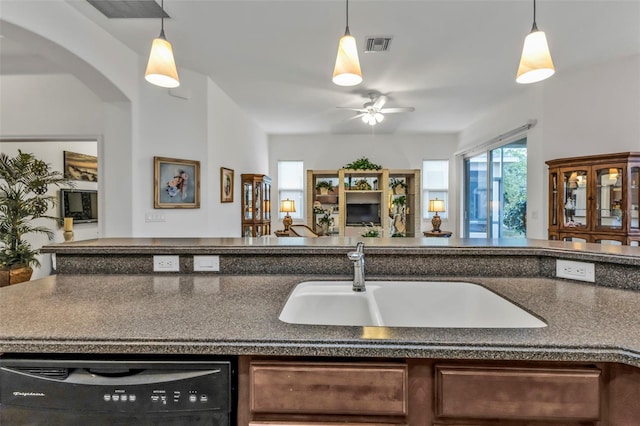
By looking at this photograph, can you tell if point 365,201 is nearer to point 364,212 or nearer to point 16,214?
point 364,212

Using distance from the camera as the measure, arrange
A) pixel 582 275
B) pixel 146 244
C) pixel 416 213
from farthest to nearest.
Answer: pixel 416 213
pixel 146 244
pixel 582 275

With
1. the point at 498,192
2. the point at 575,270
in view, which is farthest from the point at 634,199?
the point at 575,270

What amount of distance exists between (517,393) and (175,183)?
3779mm

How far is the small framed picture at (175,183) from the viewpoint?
12.2 feet

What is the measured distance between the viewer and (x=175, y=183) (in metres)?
3.84

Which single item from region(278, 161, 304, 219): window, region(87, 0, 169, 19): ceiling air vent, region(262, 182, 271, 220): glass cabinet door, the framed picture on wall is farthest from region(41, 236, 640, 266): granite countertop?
region(278, 161, 304, 219): window

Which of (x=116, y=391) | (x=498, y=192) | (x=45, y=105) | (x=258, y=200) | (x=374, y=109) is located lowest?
(x=116, y=391)

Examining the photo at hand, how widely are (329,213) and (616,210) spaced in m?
4.75

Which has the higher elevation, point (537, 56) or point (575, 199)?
point (537, 56)

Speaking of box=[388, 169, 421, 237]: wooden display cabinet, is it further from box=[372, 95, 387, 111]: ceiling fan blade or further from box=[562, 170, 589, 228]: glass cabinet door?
box=[562, 170, 589, 228]: glass cabinet door

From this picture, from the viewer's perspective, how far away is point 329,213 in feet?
23.8

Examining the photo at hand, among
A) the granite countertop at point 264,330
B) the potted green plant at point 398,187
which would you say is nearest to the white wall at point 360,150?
the potted green plant at point 398,187

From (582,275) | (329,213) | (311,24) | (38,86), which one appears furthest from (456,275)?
(329,213)

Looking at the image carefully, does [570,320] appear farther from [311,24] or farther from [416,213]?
[416,213]
